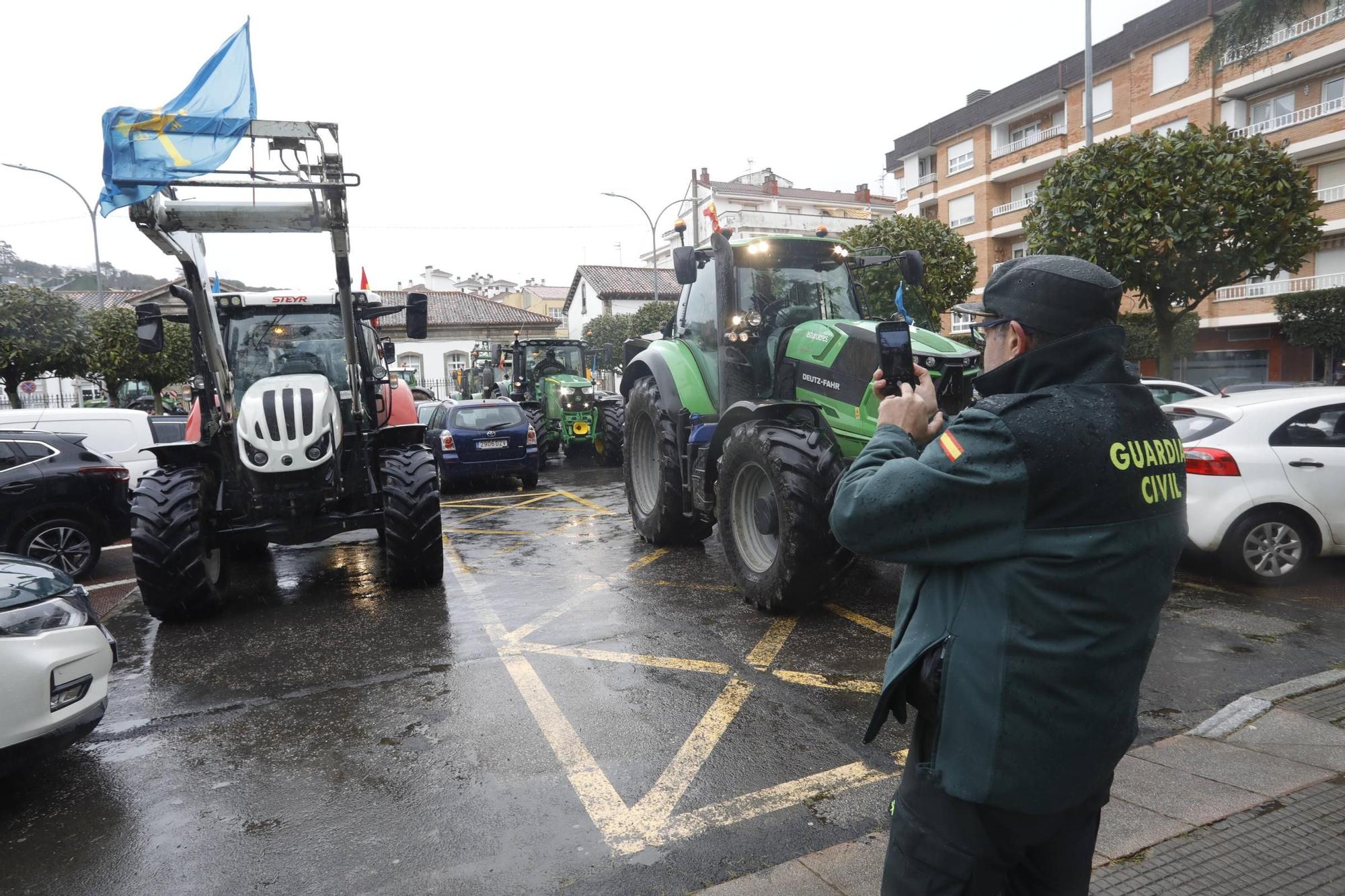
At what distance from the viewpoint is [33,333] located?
19141 mm

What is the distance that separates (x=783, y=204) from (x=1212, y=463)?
55219mm

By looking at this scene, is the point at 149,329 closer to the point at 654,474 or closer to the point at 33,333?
the point at 654,474

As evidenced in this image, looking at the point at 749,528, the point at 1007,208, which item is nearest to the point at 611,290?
the point at 1007,208

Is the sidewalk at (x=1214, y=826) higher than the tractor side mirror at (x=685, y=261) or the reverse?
the reverse

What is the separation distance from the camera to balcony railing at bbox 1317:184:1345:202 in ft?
79.6

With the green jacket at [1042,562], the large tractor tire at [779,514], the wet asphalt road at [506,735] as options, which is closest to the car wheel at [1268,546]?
the wet asphalt road at [506,735]

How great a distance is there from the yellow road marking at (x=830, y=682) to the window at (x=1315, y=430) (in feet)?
13.1

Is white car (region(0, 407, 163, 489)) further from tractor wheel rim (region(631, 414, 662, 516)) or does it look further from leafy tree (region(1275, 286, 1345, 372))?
leafy tree (region(1275, 286, 1345, 372))

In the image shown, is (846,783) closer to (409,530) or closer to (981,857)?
(981,857)

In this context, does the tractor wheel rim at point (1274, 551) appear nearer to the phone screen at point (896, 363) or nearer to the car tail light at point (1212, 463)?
the car tail light at point (1212, 463)

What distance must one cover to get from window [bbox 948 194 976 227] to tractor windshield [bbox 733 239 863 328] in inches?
1303

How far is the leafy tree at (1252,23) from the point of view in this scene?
7.71 meters

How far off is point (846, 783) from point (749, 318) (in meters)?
3.75

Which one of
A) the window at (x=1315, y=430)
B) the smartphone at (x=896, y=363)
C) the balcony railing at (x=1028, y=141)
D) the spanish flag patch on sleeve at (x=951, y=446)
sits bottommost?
the window at (x=1315, y=430)
